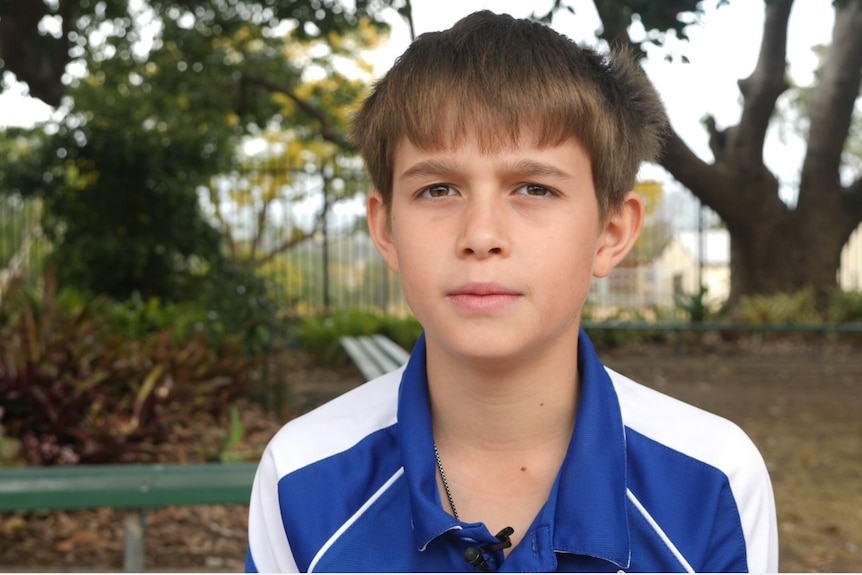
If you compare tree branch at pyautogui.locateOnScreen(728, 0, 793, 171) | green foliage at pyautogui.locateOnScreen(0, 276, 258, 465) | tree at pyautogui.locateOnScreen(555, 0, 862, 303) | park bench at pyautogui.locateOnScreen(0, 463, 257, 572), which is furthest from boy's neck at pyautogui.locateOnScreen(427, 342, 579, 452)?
tree branch at pyautogui.locateOnScreen(728, 0, 793, 171)

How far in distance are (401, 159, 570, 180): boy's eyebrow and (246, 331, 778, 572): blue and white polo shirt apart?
361 mm

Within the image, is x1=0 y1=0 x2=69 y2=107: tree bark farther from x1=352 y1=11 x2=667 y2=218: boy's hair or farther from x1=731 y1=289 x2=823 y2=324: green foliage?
x1=731 y1=289 x2=823 y2=324: green foliage

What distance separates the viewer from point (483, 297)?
52.9 inches

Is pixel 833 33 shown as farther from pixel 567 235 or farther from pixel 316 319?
pixel 567 235

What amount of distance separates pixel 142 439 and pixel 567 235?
3.90 m

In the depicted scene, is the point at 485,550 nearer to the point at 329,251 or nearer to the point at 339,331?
the point at 339,331

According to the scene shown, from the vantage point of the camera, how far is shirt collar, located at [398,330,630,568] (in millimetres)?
1363

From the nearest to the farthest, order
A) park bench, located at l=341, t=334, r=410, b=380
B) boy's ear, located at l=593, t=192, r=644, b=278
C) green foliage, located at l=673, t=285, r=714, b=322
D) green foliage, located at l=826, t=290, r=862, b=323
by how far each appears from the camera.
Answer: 1. boy's ear, located at l=593, t=192, r=644, b=278
2. park bench, located at l=341, t=334, r=410, b=380
3. green foliage, located at l=826, t=290, r=862, b=323
4. green foliage, located at l=673, t=285, r=714, b=322

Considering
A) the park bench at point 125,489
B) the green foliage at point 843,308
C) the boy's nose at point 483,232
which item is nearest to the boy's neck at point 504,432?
the boy's nose at point 483,232

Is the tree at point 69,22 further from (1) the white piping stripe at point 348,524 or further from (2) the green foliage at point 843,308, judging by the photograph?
(2) the green foliage at point 843,308

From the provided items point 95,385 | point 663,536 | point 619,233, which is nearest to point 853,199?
point 95,385

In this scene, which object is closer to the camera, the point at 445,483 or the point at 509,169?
the point at 509,169

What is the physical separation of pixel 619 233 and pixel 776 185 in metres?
10.4

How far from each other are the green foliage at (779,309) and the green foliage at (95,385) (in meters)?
7.69
